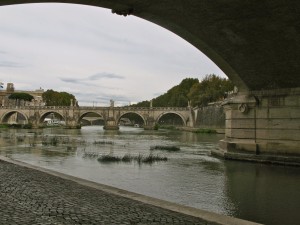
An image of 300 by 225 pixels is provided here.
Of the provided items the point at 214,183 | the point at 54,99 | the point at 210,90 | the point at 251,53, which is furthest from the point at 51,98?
the point at 214,183

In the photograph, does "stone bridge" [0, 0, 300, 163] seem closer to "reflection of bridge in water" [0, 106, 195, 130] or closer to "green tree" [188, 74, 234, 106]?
"green tree" [188, 74, 234, 106]

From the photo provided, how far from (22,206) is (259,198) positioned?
257 inches

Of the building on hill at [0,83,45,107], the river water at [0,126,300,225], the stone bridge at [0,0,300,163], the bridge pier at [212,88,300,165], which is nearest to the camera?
the river water at [0,126,300,225]

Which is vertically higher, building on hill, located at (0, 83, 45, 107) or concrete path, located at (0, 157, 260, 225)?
building on hill, located at (0, 83, 45, 107)

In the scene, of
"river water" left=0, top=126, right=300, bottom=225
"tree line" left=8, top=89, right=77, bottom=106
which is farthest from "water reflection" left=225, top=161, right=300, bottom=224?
"tree line" left=8, top=89, right=77, bottom=106

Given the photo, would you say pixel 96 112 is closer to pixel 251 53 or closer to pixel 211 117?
pixel 211 117

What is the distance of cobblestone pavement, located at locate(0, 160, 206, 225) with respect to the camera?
6180mm

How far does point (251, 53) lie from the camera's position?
16328 mm

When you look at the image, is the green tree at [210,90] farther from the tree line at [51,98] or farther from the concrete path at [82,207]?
the concrete path at [82,207]

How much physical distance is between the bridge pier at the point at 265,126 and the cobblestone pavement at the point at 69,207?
1068 centimetres

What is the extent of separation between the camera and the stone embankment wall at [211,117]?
6962 centimetres

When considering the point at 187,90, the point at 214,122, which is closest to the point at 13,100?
the point at 187,90

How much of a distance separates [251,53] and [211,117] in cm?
5982

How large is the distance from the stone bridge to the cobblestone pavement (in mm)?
4734
